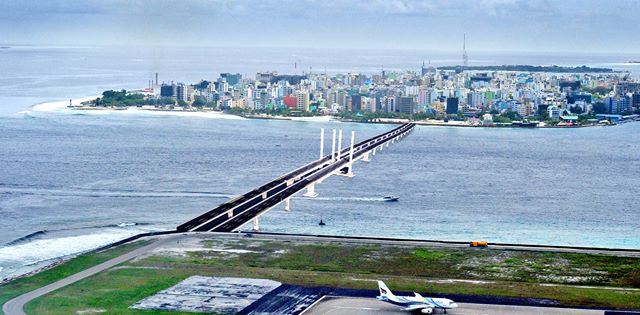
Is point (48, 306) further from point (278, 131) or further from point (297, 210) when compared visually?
point (278, 131)

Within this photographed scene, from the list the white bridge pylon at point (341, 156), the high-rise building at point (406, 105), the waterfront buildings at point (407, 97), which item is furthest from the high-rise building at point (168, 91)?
the white bridge pylon at point (341, 156)

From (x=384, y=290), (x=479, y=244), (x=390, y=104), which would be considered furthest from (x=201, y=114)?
(x=384, y=290)

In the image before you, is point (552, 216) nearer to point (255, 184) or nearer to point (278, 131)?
point (255, 184)

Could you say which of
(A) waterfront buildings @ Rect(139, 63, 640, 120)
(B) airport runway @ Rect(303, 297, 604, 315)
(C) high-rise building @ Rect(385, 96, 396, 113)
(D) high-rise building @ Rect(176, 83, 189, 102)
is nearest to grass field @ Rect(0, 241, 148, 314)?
(B) airport runway @ Rect(303, 297, 604, 315)

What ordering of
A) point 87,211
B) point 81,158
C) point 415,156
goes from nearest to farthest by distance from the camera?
point 87,211
point 81,158
point 415,156

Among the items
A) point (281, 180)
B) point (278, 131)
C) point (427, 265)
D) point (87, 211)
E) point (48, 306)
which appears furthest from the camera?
point (278, 131)

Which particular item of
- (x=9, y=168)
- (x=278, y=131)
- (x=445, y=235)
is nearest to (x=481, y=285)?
(x=445, y=235)

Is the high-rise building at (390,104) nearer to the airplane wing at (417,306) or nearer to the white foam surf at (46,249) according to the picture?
the white foam surf at (46,249)

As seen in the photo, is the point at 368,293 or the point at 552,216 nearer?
the point at 368,293

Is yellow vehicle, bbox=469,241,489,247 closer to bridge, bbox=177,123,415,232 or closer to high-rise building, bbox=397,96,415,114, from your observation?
bridge, bbox=177,123,415,232
